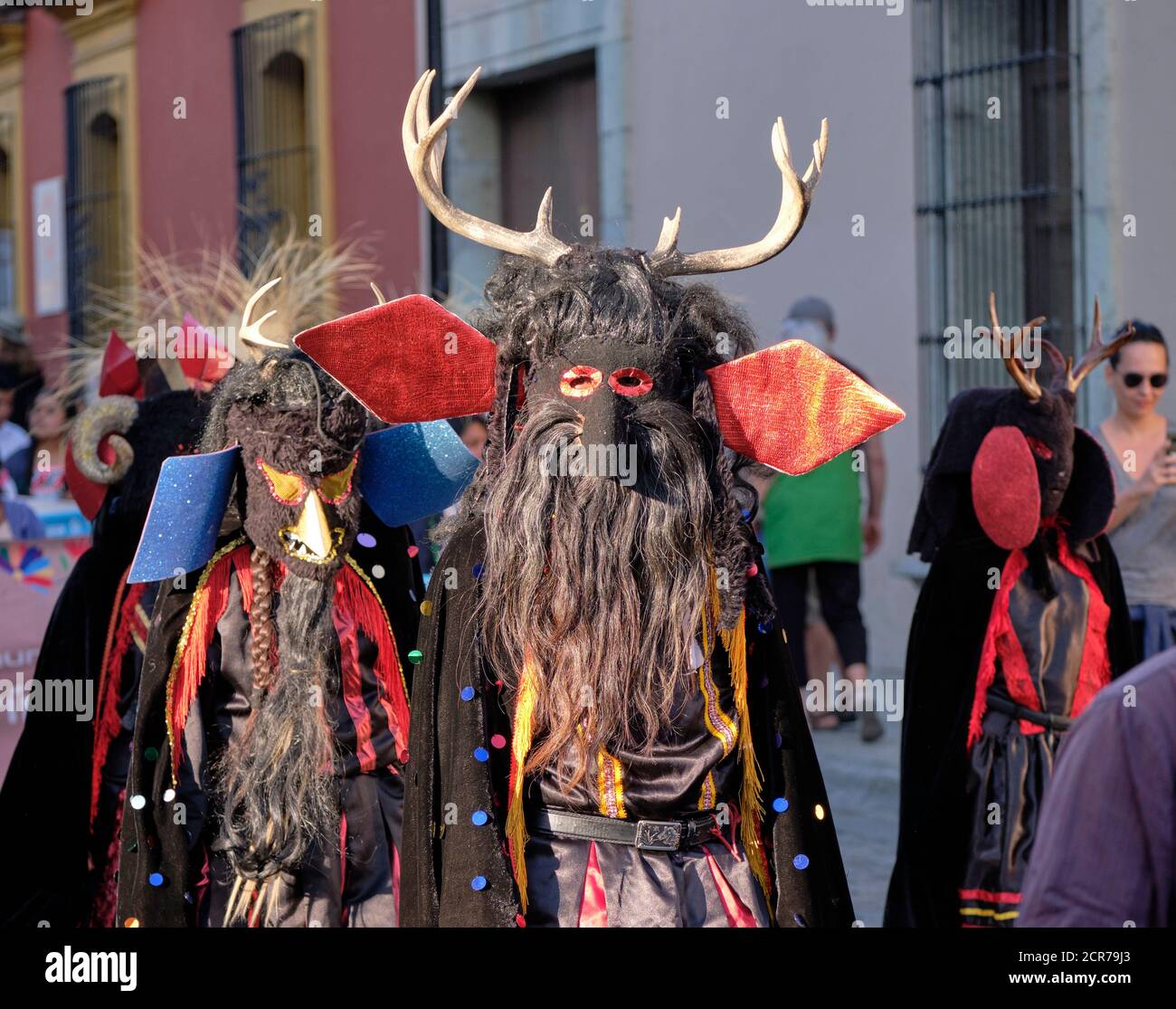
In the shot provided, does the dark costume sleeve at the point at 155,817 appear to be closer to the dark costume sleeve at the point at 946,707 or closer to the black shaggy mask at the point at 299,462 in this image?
the black shaggy mask at the point at 299,462

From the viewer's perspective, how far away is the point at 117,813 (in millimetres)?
4512

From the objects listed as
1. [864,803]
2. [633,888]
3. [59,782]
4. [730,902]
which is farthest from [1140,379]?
[59,782]

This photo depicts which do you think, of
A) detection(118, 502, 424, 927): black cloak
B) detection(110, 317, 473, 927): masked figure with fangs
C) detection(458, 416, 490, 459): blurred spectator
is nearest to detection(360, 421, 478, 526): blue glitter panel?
detection(110, 317, 473, 927): masked figure with fangs

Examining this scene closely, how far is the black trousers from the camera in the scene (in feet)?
25.6

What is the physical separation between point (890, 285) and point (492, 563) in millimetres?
6307

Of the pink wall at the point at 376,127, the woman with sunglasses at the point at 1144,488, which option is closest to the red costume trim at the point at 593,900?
the woman with sunglasses at the point at 1144,488

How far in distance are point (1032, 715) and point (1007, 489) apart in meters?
0.64

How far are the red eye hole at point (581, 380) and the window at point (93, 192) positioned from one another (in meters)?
11.1

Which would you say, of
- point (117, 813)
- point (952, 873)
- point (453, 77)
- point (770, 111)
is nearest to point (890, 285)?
point (770, 111)

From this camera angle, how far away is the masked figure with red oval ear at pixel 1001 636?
4.50 m

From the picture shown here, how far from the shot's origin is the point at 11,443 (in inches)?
355

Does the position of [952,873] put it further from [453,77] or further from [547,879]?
[453,77]

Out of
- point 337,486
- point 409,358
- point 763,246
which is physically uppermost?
point 763,246

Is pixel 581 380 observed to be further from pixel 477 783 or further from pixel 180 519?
pixel 180 519
